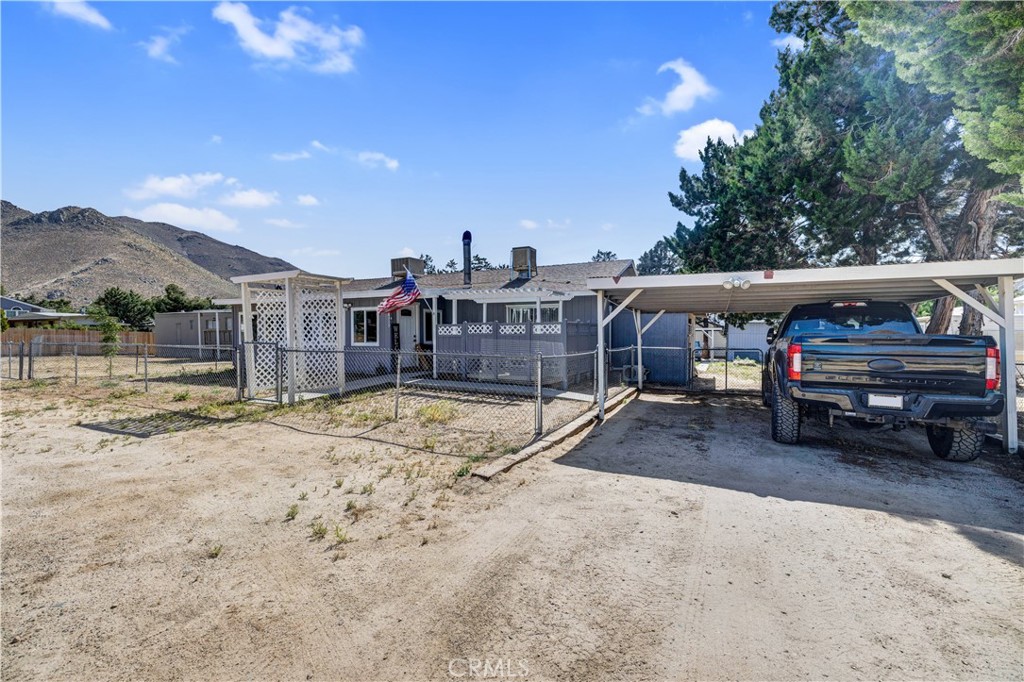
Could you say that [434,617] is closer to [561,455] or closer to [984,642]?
[984,642]

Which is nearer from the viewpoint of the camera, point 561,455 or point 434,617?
point 434,617

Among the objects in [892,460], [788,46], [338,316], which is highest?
[788,46]

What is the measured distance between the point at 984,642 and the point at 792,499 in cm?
211

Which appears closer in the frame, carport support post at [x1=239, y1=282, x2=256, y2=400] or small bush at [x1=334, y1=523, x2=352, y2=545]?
small bush at [x1=334, y1=523, x2=352, y2=545]

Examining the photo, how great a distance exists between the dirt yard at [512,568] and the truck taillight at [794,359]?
111 cm

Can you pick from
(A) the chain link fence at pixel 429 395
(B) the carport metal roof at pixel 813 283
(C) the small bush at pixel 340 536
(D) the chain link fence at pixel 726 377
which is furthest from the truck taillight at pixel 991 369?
(C) the small bush at pixel 340 536

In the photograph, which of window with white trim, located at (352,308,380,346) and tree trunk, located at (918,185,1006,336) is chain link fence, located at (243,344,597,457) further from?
tree trunk, located at (918,185,1006,336)

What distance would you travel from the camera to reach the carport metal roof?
6082 millimetres

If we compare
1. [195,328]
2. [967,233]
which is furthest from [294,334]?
[195,328]

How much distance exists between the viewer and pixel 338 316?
11242 millimetres

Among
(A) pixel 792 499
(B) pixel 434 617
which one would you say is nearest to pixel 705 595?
(B) pixel 434 617

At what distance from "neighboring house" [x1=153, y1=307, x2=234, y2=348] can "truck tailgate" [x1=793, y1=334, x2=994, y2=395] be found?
27.3m

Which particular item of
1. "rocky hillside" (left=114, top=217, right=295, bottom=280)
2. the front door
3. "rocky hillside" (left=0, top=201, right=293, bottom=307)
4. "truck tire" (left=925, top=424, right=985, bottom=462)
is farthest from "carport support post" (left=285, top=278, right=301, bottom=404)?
"rocky hillside" (left=114, top=217, right=295, bottom=280)

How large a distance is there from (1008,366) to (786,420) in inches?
110
